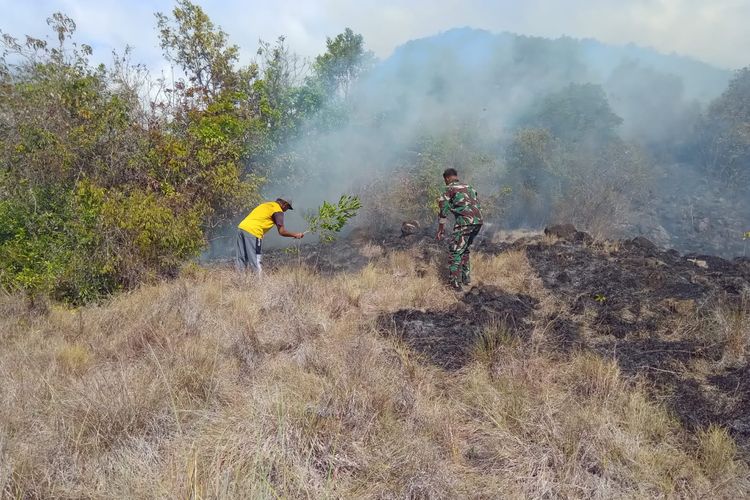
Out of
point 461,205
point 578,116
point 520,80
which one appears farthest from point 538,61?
point 461,205

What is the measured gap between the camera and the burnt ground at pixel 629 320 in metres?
3.16

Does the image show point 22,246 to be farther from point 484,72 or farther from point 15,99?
point 484,72

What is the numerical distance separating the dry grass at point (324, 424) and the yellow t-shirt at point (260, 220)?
2243mm

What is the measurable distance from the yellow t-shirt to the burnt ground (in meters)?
1.44

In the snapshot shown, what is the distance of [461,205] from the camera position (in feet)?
→ 19.5

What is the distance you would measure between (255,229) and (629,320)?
4415 mm

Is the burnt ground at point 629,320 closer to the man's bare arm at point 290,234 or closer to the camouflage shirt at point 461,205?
the camouflage shirt at point 461,205

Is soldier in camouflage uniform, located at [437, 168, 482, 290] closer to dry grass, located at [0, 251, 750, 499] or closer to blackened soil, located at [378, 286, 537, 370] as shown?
blackened soil, located at [378, 286, 537, 370]

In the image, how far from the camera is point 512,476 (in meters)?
2.26

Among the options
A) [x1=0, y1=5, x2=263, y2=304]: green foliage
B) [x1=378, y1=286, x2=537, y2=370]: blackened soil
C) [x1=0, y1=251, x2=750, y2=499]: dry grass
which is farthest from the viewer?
[x1=0, y1=5, x2=263, y2=304]: green foliage

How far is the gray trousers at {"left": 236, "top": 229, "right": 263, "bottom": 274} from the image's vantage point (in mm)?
5969

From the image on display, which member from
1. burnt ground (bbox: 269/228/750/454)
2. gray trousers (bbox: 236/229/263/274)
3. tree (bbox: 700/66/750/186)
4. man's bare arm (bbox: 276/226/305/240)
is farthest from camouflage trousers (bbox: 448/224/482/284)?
tree (bbox: 700/66/750/186)

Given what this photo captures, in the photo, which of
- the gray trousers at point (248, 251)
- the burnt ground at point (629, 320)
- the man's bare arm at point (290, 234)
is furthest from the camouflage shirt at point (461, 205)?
the gray trousers at point (248, 251)

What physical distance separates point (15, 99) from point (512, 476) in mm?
6997
